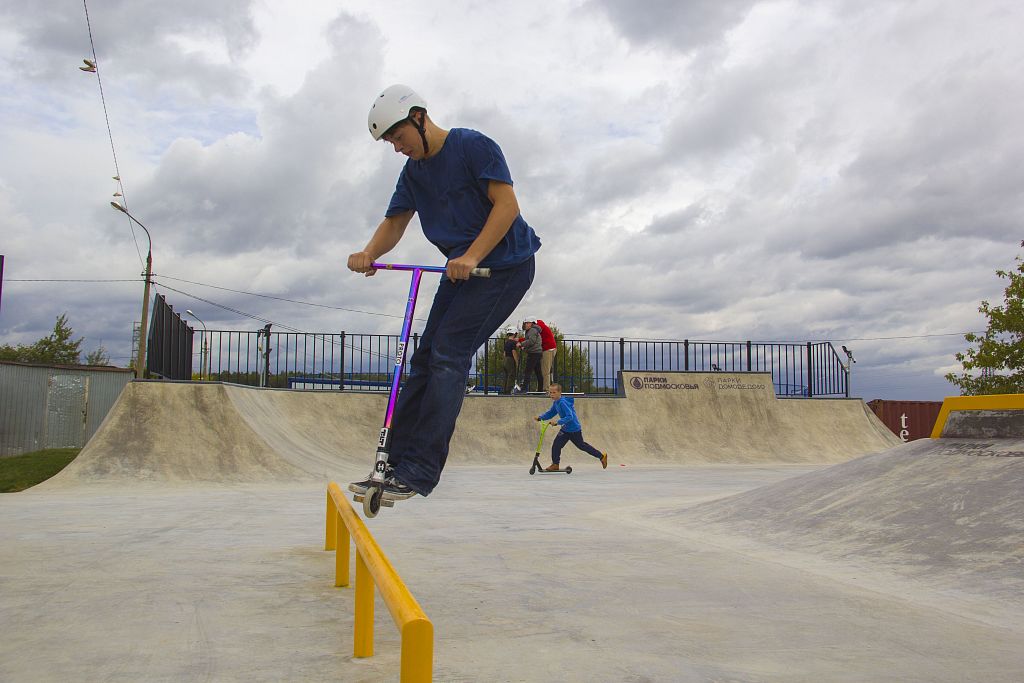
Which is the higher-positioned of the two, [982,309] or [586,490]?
[982,309]

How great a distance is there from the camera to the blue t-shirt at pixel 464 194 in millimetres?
3406

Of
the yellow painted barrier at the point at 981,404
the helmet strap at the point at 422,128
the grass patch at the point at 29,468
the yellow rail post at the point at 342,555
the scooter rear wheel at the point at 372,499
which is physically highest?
the helmet strap at the point at 422,128

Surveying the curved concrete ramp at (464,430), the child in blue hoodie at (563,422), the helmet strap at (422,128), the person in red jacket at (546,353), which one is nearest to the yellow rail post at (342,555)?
the helmet strap at (422,128)

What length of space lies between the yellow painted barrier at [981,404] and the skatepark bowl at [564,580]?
0.07 feet

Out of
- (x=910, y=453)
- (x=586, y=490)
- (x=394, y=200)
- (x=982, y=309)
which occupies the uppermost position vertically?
(x=982, y=309)

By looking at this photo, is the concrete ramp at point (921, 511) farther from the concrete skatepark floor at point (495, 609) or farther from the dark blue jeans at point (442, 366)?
the dark blue jeans at point (442, 366)

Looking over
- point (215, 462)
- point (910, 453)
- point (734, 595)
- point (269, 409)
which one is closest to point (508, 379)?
point (269, 409)

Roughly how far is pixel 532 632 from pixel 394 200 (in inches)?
86.7

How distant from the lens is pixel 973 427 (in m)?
6.00

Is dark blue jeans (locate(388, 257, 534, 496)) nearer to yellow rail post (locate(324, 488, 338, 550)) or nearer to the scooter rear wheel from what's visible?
the scooter rear wheel

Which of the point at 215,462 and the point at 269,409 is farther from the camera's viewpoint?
the point at 269,409

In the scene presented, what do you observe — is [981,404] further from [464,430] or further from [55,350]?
[55,350]

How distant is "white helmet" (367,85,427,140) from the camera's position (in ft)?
10.7

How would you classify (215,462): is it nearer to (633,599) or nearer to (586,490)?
(586,490)
